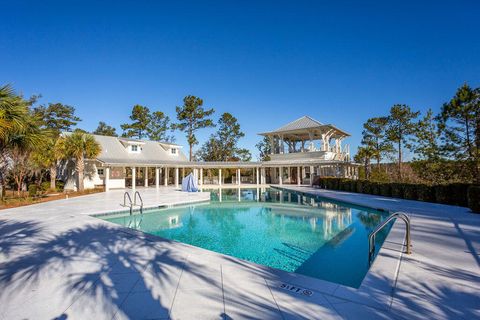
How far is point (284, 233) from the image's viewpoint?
945 centimetres

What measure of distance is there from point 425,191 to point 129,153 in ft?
89.2

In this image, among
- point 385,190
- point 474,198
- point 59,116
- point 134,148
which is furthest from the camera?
point 59,116

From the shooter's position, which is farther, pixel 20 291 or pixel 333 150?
pixel 333 150

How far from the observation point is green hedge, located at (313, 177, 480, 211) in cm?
1106

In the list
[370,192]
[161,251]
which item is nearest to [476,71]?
[370,192]

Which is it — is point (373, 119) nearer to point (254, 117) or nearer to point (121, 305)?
point (254, 117)

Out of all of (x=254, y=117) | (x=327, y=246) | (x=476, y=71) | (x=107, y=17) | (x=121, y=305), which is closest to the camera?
(x=121, y=305)

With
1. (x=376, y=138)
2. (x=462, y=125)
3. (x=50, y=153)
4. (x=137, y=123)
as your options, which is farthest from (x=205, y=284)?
(x=137, y=123)

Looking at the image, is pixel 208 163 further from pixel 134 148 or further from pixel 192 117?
pixel 192 117

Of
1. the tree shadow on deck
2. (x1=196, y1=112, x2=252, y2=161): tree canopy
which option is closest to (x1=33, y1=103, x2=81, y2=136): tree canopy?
(x1=196, y1=112, x2=252, y2=161): tree canopy

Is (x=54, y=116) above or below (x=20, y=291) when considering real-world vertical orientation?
above

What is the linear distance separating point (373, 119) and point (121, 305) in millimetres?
37666

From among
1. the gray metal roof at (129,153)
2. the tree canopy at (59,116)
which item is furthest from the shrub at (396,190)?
the tree canopy at (59,116)

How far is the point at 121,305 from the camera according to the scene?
3.51 meters
